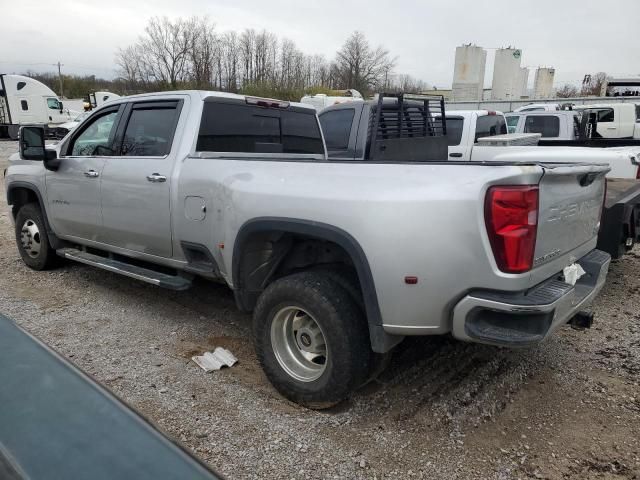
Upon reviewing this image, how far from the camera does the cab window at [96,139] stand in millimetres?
4711

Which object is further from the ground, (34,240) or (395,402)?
(34,240)

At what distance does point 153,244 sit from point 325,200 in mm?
1976

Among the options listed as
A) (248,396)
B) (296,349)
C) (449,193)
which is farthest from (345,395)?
(449,193)

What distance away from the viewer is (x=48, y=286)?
548cm

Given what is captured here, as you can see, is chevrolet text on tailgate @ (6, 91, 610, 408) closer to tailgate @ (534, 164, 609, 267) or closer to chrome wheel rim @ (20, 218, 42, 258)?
tailgate @ (534, 164, 609, 267)

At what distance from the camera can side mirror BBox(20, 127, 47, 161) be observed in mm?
4902

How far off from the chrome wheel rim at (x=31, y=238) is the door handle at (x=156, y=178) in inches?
98.4

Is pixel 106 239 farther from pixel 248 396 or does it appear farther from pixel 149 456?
pixel 149 456

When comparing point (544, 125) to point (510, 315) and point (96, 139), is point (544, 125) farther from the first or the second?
point (510, 315)

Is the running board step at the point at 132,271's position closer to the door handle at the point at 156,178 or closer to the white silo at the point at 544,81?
the door handle at the point at 156,178

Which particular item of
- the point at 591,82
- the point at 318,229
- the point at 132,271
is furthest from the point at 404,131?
the point at 591,82

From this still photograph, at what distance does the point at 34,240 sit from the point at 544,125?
11.3 m

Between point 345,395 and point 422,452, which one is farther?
point 345,395

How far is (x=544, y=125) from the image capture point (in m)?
12.4
